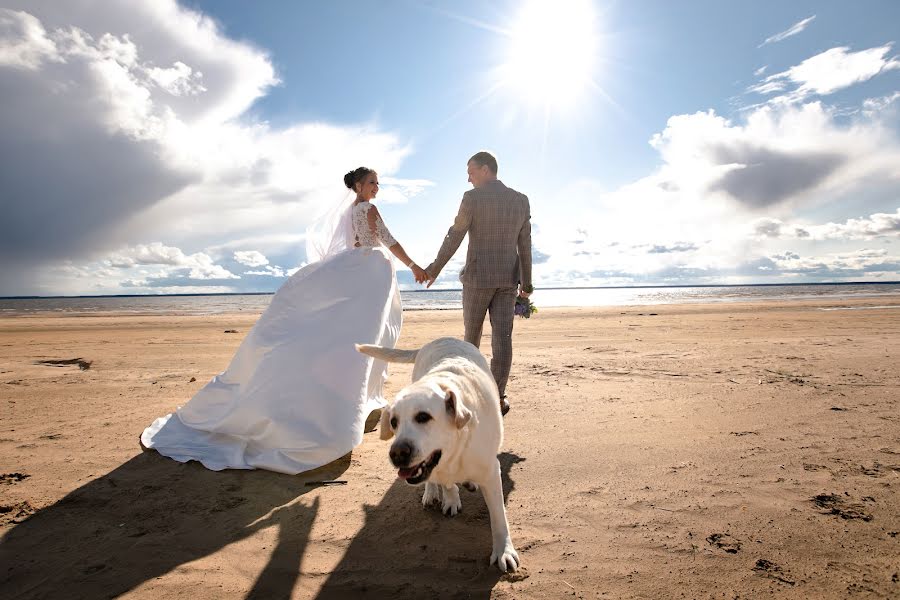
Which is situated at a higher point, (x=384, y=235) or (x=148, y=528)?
(x=384, y=235)

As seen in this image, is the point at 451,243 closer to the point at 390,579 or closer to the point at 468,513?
the point at 468,513

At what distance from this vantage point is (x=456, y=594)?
236 centimetres

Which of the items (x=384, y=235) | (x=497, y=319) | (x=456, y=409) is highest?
(x=384, y=235)

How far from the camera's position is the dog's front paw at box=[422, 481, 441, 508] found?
3334mm

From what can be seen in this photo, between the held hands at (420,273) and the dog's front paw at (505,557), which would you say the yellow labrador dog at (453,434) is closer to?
the dog's front paw at (505,557)

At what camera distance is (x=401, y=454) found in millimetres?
2291

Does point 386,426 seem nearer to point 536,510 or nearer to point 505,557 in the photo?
point 505,557

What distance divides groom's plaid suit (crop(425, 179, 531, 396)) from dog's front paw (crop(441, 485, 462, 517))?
195cm

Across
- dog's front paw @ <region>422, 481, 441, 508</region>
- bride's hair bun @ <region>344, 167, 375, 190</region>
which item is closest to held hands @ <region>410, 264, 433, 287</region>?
bride's hair bun @ <region>344, 167, 375, 190</region>

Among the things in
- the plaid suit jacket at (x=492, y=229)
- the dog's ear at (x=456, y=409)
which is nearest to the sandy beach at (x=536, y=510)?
the dog's ear at (x=456, y=409)

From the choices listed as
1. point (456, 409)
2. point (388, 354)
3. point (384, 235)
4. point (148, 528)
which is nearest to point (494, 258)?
point (384, 235)

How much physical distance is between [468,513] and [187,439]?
2954mm

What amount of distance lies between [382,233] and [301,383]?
2104mm

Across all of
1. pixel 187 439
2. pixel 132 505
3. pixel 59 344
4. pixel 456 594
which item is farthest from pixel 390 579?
pixel 59 344
